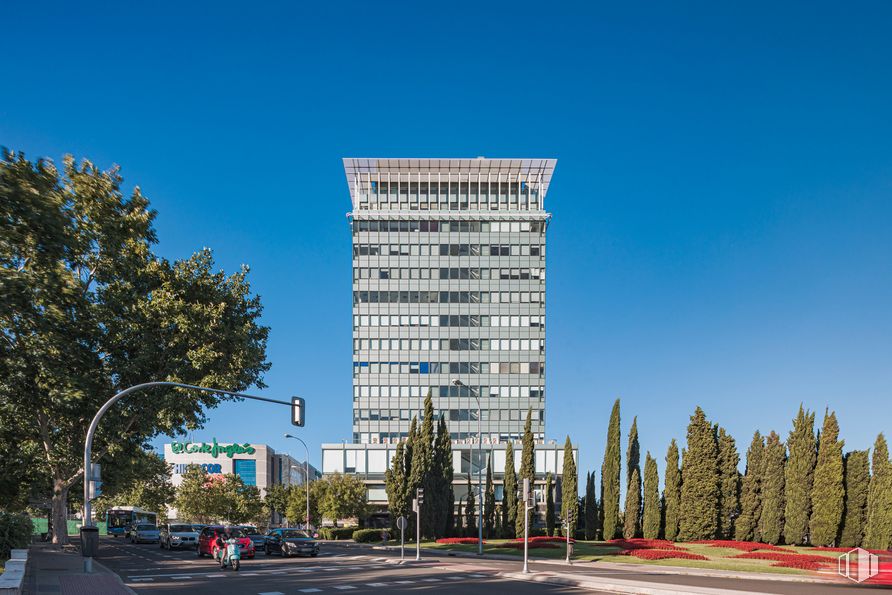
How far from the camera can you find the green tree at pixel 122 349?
1137 inches

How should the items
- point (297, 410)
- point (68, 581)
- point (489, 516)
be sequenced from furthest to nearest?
point (489, 516) < point (297, 410) < point (68, 581)

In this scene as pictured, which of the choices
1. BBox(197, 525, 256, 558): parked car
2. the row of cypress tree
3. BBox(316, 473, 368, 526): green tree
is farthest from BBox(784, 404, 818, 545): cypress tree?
BBox(316, 473, 368, 526): green tree

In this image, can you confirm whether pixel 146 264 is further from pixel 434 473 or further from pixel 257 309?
pixel 434 473

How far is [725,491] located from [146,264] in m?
37.8

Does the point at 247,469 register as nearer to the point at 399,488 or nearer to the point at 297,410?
the point at 399,488

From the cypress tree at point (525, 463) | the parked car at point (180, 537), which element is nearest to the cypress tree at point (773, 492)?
the cypress tree at point (525, 463)

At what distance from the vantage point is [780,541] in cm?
5075

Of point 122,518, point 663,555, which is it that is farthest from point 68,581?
point 122,518

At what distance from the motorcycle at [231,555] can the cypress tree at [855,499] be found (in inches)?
1340

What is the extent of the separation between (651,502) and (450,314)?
173ft

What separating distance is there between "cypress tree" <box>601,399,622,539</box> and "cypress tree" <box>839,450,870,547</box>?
17.0m

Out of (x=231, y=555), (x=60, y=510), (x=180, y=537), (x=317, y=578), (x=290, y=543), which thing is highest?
(x=317, y=578)

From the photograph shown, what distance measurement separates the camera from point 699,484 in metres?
52.3

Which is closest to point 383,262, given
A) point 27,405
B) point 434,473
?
point 434,473
